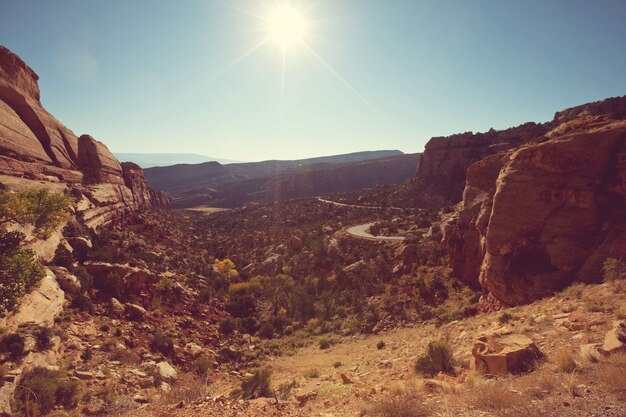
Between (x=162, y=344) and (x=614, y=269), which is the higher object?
(x=614, y=269)

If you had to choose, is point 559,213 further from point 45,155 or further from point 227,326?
point 45,155

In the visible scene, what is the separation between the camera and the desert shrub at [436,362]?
31.5ft

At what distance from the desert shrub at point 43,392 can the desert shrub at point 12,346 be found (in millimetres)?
966

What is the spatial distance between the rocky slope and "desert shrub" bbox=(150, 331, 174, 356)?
15.1 m

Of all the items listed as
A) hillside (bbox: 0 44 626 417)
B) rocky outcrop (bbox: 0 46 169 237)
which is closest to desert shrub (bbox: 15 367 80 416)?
hillside (bbox: 0 44 626 417)

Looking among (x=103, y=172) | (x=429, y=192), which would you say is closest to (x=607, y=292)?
(x=103, y=172)

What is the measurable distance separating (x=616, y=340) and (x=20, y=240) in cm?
2055

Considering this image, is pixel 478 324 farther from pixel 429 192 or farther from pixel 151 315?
pixel 429 192

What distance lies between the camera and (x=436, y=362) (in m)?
9.77

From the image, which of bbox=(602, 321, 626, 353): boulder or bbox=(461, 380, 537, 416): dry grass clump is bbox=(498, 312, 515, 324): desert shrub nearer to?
bbox=(602, 321, 626, 353): boulder

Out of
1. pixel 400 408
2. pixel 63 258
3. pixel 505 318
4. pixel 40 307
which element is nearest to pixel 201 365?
pixel 40 307

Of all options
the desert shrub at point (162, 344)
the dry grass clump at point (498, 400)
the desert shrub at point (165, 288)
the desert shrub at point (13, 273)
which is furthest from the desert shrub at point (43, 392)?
the desert shrub at point (165, 288)

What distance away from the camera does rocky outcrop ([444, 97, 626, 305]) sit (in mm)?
14961

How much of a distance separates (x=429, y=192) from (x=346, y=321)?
1896 inches
